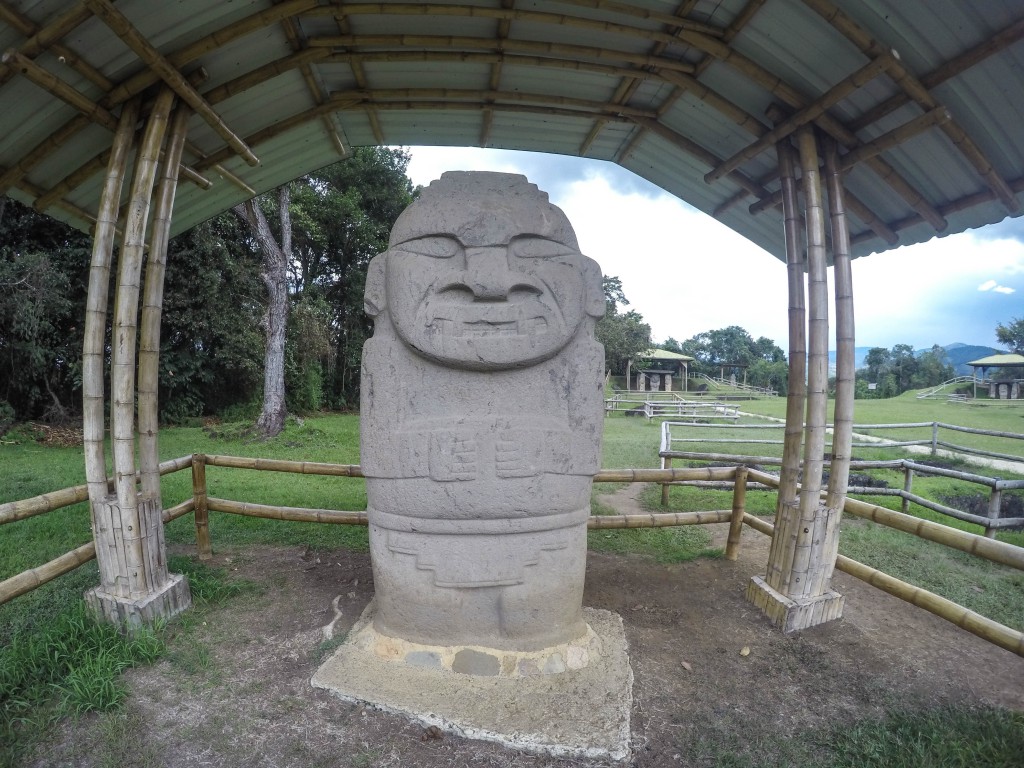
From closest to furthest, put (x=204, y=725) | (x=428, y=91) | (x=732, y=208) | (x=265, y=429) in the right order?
(x=204, y=725)
(x=428, y=91)
(x=732, y=208)
(x=265, y=429)

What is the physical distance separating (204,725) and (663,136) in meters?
4.70

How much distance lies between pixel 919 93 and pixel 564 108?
7.49 ft

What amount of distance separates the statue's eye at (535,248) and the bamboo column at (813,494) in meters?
1.66

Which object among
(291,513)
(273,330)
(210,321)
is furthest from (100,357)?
(210,321)

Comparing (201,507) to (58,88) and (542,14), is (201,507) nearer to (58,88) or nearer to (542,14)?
(58,88)

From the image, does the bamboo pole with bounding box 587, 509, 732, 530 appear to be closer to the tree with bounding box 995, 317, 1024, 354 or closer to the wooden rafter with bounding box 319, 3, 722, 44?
the wooden rafter with bounding box 319, 3, 722, 44

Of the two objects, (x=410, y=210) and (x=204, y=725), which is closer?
(x=204, y=725)

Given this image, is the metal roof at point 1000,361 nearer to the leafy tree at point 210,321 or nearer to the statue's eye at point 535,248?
the statue's eye at point 535,248

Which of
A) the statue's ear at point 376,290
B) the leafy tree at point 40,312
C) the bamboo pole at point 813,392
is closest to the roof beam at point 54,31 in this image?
the statue's ear at point 376,290

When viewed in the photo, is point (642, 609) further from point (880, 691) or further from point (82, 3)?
point (82, 3)

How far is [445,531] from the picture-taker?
2.90 m

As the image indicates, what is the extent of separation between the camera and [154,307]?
331cm

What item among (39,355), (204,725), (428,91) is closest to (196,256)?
(39,355)

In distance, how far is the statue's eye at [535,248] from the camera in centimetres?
295
